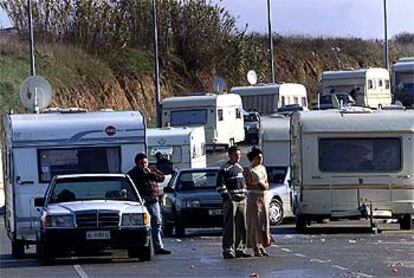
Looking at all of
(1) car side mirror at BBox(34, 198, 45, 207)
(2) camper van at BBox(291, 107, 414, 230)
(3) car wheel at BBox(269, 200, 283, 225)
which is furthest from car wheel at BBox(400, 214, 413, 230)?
(1) car side mirror at BBox(34, 198, 45, 207)

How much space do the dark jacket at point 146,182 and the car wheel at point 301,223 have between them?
7.12 metres

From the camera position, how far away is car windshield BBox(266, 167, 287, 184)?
33.9 metres

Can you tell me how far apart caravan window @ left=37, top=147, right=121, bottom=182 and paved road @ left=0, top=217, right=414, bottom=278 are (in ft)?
5.35

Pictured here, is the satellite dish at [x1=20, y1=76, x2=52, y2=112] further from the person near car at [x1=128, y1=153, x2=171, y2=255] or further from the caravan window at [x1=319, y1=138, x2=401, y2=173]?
the person near car at [x1=128, y1=153, x2=171, y2=255]

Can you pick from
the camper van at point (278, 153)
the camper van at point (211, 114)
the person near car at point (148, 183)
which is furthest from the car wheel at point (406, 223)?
the camper van at point (211, 114)

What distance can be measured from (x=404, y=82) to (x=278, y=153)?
103 feet

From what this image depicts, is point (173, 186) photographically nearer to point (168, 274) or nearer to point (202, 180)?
point (202, 180)

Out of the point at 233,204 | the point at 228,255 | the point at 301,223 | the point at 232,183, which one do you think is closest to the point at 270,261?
the point at 228,255

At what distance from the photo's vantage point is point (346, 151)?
29.5m

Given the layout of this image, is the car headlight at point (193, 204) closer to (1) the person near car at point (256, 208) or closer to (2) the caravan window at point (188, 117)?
(1) the person near car at point (256, 208)

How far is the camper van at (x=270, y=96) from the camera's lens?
198ft

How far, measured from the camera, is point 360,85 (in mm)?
63188

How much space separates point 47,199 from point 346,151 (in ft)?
30.3

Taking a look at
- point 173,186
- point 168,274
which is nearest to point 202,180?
point 173,186
